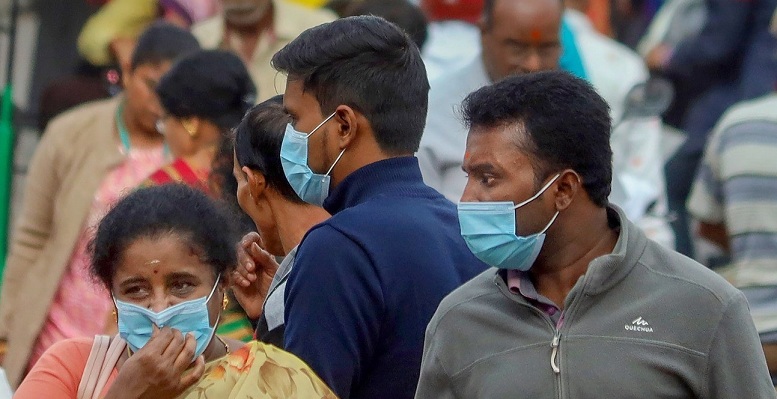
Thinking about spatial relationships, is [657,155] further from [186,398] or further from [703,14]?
[186,398]

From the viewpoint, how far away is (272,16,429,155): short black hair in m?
3.96

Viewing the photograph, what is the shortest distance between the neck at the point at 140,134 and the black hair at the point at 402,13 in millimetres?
1279

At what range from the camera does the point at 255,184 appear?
14.1 feet

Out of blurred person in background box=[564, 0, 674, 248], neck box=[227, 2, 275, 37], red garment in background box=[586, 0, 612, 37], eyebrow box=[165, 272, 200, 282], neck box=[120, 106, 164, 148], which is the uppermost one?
eyebrow box=[165, 272, 200, 282]

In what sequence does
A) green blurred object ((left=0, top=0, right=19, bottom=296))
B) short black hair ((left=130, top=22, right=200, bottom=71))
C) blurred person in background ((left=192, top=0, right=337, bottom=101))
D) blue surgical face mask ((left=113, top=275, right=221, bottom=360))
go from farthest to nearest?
green blurred object ((left=0, top=0, right=19, bottom=296)) → blurred person in background ((left=192, top=0, right=337, bottom=101)) → short black hair ((left=130, top=22, right=200, bottom=71)) → blue surgical face mask ((left=113, top=275, right=221, bottom=360))

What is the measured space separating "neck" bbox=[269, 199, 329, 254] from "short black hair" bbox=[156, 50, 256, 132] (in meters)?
1.41

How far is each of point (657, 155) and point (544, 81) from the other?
3.93 metres

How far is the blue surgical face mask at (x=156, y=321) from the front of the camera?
3.83 meters

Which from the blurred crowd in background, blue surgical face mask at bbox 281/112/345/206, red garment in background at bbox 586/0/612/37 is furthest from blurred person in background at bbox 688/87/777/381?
red garment in background at bbox 586/0/612/37

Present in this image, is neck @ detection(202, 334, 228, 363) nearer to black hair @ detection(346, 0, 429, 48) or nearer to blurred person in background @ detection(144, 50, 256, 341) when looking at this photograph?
blurred person in background @ detection(144, 50, 256, 341)

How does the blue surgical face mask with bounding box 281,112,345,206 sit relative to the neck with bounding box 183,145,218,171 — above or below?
above

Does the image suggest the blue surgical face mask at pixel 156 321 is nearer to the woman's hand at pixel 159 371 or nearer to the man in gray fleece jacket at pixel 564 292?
the woman's hand at pixel 159 371

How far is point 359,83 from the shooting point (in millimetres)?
3959

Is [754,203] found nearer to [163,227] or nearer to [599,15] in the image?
[163,227]
